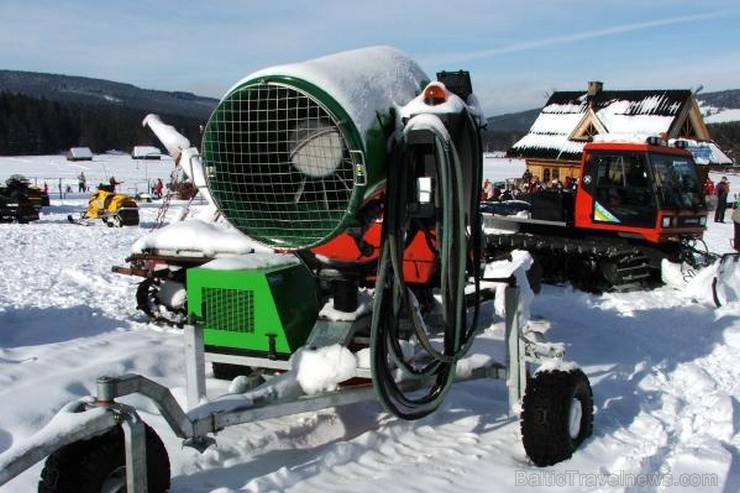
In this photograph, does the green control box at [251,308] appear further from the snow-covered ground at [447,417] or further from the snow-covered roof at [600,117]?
the snow-covered roof at [600,117]

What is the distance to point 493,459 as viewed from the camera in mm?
4418

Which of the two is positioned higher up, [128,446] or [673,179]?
[673,179]

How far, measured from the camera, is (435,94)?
4098mm

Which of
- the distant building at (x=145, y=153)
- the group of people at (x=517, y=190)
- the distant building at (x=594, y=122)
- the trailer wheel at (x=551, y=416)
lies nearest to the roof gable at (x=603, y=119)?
the distant building at (x=594, y=122)

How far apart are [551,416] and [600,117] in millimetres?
29290

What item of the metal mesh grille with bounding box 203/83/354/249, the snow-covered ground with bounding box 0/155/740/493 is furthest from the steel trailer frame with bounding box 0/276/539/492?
the metal mesh grille with bounding box 203/83/354/249

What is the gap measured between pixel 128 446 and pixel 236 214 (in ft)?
4.92

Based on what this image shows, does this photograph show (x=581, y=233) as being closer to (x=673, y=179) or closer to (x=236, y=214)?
(x=673, y=179)

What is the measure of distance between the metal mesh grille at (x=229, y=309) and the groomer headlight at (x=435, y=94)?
1.50 m

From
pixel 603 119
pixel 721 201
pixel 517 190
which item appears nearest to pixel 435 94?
pixel 517 190

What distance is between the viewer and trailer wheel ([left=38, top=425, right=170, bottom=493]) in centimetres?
307

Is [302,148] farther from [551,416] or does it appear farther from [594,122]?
[594,122]

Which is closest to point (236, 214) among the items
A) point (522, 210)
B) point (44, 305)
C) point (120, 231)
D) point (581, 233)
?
point (44, 305)

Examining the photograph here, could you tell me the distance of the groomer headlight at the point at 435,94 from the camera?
4090 millimetres
